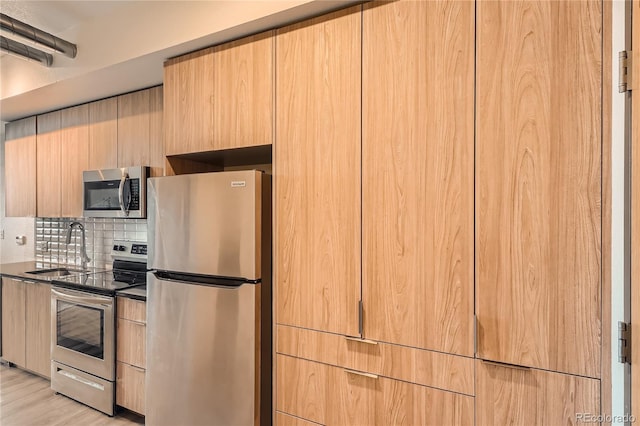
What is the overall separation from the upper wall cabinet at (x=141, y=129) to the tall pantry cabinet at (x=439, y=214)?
136cm

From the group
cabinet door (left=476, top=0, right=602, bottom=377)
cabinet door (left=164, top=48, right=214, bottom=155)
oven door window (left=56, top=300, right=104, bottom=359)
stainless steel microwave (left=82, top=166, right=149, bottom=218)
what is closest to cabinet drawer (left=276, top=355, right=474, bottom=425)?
cabinet door (left=476, top=0, right=602, bottom=377)

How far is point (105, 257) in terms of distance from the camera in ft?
10.5

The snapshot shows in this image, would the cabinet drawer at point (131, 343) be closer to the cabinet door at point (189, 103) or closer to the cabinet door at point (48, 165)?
the cabinet door at point (189, 103)

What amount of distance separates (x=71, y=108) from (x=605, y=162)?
388 centimetres

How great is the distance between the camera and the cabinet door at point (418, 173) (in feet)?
4.19

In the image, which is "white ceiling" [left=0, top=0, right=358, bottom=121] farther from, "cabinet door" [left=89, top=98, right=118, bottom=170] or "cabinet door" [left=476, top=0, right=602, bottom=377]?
"cabinet door" [left=476, top=0, right=602, bottom=377]

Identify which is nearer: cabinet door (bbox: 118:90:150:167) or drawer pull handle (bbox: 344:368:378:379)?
drawer pull handle (bbox: 344:368:378:379)

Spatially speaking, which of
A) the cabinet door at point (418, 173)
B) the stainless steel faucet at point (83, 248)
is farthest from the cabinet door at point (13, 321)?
the cabinet door at point (418, 173)

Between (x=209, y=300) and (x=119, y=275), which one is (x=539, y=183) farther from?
(x=119, y=275)

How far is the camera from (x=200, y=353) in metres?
1.77

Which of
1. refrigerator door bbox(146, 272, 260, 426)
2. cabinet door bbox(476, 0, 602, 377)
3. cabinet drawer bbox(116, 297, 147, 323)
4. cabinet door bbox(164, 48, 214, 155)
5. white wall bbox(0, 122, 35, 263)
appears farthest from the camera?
white wall bbox(0, 122, 35, 263)

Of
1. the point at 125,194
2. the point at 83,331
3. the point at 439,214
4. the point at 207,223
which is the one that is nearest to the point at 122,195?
the point at 125,194

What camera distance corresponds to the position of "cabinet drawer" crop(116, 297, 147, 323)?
7.39ft

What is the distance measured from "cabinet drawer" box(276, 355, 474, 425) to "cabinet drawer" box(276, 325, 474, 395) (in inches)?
1.2
